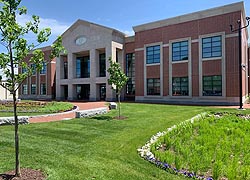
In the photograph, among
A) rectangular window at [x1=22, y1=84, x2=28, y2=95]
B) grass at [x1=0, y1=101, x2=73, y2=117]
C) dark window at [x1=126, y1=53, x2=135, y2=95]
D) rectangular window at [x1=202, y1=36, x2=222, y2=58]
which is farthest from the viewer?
rectangular window at [x1=22, y1=84, x2=28, y2=95]

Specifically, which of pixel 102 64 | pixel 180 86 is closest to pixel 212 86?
pixel 180 86

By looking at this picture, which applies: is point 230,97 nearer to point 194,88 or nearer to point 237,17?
point 194,88

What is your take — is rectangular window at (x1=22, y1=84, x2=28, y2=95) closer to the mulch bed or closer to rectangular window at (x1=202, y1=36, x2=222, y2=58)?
rectangular window at (x1=202, y1=36, x2=222, y2=58)

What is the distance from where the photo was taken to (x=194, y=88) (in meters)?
28.4

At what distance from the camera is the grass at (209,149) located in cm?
625

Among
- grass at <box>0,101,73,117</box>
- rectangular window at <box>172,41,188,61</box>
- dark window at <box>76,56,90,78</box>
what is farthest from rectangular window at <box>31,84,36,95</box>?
rectangular window at <box>172,41,188,61</box>

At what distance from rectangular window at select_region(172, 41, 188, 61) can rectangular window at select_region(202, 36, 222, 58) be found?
2.33m

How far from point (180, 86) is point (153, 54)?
615 centimetres

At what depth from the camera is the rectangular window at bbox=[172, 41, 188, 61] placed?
95.6 ft

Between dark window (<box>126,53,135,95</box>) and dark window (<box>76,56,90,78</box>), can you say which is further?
dark window (<box>76,56,90,78</box>)

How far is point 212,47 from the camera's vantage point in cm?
2703

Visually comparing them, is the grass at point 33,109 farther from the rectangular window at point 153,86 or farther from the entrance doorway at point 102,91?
the entrance doorway at point 102,91

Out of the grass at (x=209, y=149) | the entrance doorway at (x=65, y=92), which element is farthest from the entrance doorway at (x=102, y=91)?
the grass at (x=209, y=149)

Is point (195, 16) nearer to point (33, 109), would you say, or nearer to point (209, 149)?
point (33, 109)
